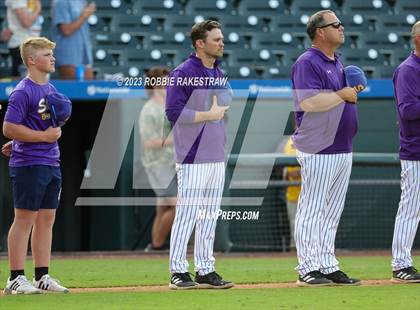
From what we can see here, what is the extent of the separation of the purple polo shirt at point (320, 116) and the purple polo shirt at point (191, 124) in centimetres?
58

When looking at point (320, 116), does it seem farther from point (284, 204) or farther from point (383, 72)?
point (383, 72)

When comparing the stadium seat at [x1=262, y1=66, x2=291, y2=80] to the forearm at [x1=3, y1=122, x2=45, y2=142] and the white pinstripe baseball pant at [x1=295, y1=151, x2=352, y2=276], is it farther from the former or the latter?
the forearm at [x1=3, y1=122, x2=45, y2=142]

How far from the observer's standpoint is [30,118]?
24.2 ft

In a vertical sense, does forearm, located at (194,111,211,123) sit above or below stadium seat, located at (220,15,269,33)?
below

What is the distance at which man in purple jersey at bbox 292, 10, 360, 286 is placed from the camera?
765 cm

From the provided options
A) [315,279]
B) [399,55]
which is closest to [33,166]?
[315,279]

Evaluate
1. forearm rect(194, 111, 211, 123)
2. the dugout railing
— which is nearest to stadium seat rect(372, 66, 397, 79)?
the dugout railing

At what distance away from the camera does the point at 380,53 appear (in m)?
15.0

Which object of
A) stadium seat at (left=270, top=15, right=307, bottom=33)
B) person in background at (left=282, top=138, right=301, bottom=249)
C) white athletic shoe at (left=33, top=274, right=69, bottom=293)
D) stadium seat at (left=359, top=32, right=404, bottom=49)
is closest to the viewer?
white athletic shoe at (left=33, top=274, right=69, bottom=293)

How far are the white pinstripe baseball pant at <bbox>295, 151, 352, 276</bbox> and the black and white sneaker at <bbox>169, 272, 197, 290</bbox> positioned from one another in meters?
0.79

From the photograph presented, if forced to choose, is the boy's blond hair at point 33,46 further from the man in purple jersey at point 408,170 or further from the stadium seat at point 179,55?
the stadium seat at point 179,55

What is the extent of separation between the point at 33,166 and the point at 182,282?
1.33 metres

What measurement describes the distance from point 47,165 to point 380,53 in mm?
8556

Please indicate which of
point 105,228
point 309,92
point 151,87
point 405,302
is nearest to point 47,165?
point 309,92
